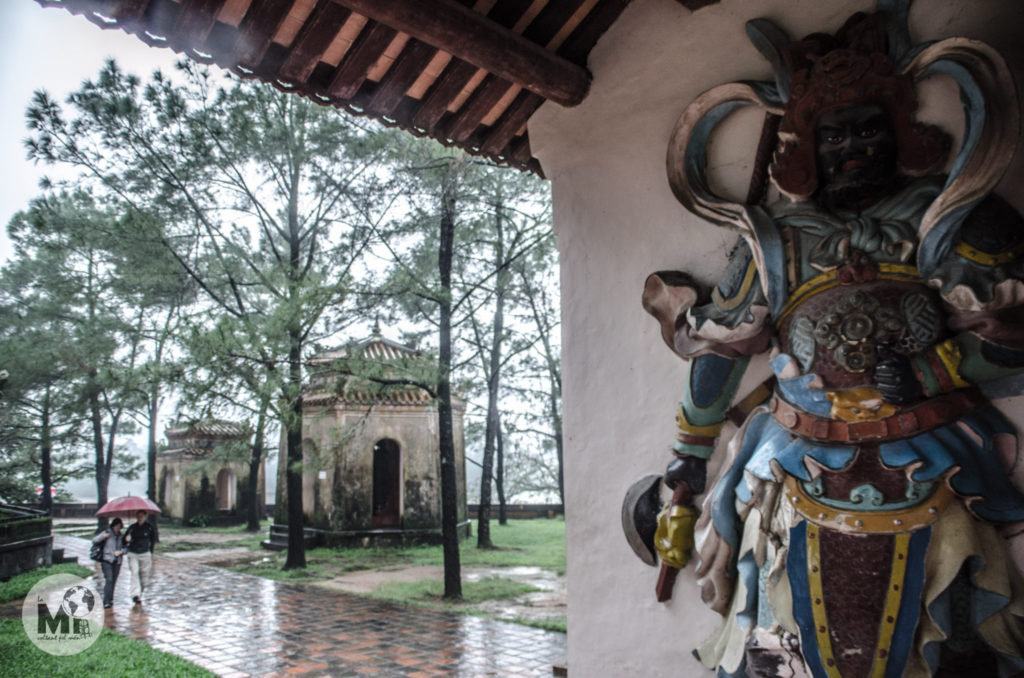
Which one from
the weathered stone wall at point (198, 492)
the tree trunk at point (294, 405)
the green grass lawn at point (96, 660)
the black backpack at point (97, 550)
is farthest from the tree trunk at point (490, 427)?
the weathered stone wall at point (198, 492)

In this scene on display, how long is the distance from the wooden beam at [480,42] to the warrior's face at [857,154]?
3.30ft

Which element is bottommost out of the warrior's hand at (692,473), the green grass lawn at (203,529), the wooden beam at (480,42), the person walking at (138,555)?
the green grass lawn at (203,529)

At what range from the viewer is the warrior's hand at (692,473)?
2373 mm

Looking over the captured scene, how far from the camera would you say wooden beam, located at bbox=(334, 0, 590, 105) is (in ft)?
7.37

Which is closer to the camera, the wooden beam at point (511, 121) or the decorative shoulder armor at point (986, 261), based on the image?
the decorative shoulder armor at point (986, 261)

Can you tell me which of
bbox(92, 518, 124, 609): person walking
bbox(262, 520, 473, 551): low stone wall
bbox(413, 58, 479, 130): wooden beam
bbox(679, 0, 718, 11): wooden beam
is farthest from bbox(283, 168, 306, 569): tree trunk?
bbox(679, 0, 718, 11): wooden beam

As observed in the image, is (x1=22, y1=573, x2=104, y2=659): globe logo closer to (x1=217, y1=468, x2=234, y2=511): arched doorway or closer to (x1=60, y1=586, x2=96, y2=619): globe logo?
(x1=60, y1=586, x2=96, y2=619): globe logo

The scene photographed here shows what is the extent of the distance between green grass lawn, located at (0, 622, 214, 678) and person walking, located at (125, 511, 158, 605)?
208cm

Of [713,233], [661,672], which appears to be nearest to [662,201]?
[713,233]

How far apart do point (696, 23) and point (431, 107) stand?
1.02m

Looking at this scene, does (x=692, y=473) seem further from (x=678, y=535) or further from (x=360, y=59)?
(x=360, y=59)

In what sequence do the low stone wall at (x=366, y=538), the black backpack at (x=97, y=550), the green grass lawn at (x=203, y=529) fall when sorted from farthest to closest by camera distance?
the green grass lawn at (x=203, y=529) → the low stone wall at (x=366, y=538) → the black backpack at (x=97, y=550)

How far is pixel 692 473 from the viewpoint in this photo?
2375 millimetres

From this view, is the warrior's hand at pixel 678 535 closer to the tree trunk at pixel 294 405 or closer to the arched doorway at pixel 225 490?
the tree trunk at pixel 294 405
